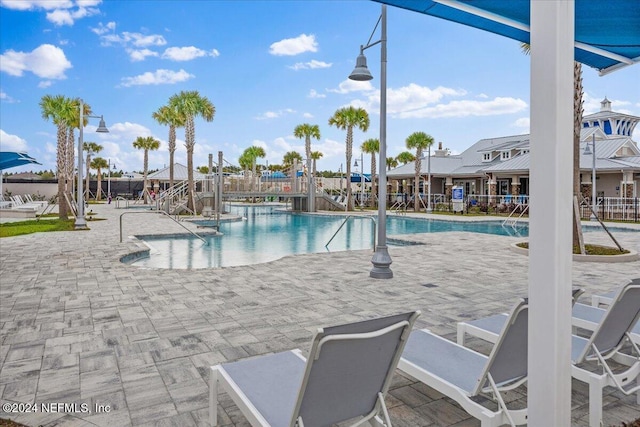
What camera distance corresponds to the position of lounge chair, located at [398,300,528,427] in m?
2.54

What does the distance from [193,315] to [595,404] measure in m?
4.19

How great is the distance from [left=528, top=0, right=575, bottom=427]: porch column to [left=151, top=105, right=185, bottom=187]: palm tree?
30.1 metres

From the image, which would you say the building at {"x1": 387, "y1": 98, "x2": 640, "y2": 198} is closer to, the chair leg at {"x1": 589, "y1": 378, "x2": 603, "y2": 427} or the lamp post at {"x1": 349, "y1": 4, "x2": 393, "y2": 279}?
the lamp post at {"x1": 349, "y1": 4, "x2": 393, "y2": 279}

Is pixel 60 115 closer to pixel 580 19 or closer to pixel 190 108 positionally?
pixel 190 108

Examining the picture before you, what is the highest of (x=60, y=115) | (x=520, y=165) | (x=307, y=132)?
(x=307, y=132)

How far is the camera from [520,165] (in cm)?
2962

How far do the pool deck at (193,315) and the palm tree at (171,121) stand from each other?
2052cm

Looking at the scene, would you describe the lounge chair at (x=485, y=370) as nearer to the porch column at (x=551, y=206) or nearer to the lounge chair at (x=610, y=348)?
the lounge chair at (x=610, y=348)

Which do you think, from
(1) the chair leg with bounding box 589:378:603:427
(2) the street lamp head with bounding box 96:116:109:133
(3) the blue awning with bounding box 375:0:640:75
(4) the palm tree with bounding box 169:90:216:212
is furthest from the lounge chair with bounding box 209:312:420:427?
(4) the palm tree with bounding box 169:90:216:212

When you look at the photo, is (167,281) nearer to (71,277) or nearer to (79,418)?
(71,277)

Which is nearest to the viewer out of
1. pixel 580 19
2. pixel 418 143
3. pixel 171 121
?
pixel 580 19

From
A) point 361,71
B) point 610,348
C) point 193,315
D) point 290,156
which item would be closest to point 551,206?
point 610,348

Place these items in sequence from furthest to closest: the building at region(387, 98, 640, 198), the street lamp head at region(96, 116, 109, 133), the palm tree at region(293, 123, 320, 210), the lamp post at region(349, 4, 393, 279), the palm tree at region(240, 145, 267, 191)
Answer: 1. the palm tree at region(240, 145, 267, 191)
2. the palm tree at region(293, 123, 320, 210)
3. the building at region(387, 98, 640, 198)
4. the street lamp head at region(96, 116, 109, 133)
5. the lamp post at region(349, 4, 393, 279)

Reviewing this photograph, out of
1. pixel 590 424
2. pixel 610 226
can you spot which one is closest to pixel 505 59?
pixel 610 226
